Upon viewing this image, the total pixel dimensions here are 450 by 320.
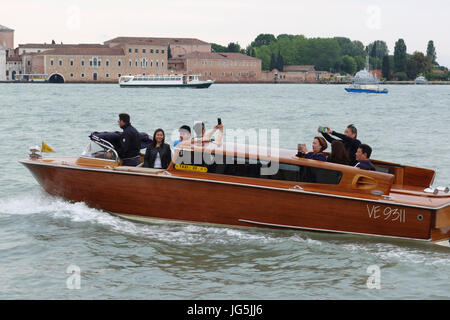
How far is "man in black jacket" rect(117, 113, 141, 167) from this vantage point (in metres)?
9.64

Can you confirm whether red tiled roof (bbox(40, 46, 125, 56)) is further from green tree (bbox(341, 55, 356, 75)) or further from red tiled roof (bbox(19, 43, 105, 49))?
green tree (bbox(341, 55, 356, 75))

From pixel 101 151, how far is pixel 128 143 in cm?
44

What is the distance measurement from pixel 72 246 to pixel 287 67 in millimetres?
143622

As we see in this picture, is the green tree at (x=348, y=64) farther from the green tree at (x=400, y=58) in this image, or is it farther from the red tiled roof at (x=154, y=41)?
the red tiled roof at (x=154, y=41)

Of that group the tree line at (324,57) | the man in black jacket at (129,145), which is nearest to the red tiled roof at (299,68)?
the tree line at (324,57)

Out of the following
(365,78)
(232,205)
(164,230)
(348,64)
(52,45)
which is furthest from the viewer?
(348,64)

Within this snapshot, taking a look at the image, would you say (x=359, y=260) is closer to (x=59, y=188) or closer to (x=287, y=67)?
(x=59, y=188)

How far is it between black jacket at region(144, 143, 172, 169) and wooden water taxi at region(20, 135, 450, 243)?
8.8 inches

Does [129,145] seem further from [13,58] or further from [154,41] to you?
[154,41]

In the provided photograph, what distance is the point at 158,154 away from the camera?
936cm

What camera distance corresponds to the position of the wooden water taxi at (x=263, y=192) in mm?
8224


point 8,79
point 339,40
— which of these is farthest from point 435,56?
point 8,79

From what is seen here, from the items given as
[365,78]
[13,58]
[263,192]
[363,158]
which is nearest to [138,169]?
[263,192]

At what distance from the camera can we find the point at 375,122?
119 feet
